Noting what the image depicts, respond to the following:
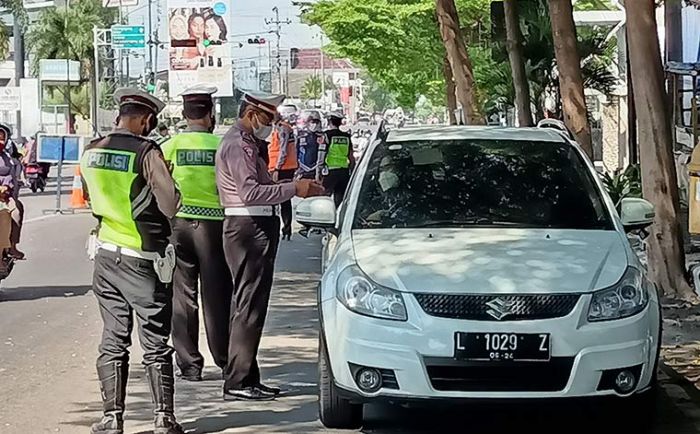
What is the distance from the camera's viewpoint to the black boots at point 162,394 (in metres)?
6.76

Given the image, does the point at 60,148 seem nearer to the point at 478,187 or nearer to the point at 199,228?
the point at 199,228

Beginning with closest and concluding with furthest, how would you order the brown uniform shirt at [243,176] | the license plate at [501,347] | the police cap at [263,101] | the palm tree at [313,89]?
1. the license plate at [501,347]
2. the brown uniform shirt at [243,176]
3. the police cap at [263,101]
4. the palm tree at [313,89]

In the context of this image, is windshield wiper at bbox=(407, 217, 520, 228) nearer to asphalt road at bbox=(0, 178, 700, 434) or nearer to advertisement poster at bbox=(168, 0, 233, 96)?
asphalt road at bbox=(0, 178, 700, 434)

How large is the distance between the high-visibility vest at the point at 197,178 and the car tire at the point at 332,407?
1.68m

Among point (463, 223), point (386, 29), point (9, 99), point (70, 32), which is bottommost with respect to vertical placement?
point (463, 223)

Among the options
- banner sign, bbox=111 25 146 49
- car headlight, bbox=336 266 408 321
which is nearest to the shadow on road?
car headlight, bbox=336 266 408 321

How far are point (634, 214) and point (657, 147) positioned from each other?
4386 millimetres

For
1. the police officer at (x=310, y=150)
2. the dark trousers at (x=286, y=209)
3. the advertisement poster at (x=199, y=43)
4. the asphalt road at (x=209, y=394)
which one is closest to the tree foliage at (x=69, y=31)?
the advertisement poster at (x=199, y=43)

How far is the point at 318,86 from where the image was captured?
11400 centimetres

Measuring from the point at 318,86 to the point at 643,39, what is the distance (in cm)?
10294

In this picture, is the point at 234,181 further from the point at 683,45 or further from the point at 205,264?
the point at 683,45

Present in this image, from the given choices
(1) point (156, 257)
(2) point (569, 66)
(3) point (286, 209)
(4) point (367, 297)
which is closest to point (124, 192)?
(1) point (156, 257)

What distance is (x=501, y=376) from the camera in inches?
255

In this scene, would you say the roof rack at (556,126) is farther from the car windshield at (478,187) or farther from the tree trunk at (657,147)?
the tree trunk at (657,147)
